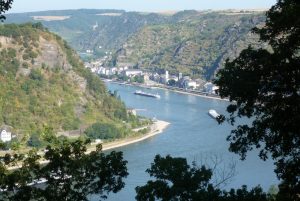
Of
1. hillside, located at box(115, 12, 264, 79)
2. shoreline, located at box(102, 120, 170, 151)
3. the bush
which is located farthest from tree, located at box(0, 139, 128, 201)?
hillside, located at box(115, 12, 264, 79)

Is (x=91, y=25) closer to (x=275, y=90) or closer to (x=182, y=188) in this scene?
(x=182, y=188)

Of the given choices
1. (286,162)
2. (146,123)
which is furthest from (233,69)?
(146,123)

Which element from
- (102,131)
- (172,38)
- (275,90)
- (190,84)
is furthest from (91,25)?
(275,90)

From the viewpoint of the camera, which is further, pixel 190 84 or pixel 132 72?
pixel 132 72

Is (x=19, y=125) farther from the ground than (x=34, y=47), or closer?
closer

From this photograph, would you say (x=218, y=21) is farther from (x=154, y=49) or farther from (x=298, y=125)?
(x=298, y=125)
